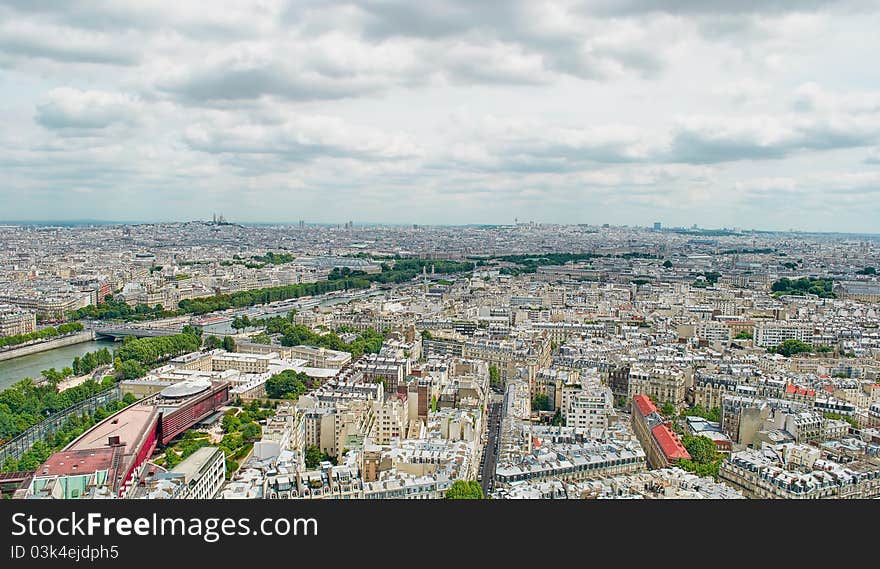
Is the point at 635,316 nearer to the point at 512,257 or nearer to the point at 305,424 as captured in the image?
the point at 305,424

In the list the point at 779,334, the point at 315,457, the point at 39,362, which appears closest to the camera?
the point at 315,457

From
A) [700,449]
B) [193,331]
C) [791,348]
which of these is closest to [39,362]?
[193,331]

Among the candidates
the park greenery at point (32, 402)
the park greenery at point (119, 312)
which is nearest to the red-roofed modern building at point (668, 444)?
the park greenery at point (32, 402)

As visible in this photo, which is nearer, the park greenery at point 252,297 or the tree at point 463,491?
the tree at point 463,491

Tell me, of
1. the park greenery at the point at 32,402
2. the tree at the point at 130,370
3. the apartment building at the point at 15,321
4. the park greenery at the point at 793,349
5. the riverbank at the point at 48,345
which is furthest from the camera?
the apartment building at the point at 15,321

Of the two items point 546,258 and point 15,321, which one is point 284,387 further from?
point 546,258

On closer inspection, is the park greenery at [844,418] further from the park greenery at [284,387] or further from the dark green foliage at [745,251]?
the dark green foliage at [745,251]
